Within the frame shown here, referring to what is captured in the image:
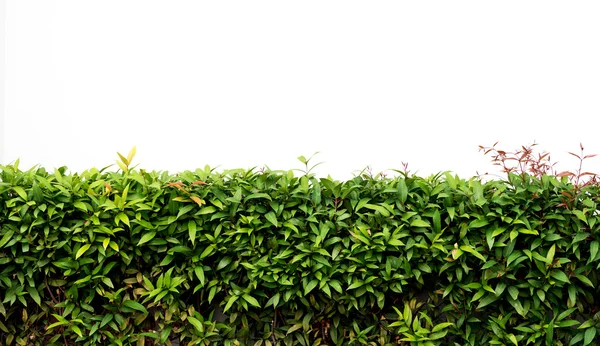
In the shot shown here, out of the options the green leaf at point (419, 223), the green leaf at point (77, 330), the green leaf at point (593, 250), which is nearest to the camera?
the green leaf at point (593, 250)

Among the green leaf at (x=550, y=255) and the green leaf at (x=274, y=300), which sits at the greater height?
the green leaf at (x=550, y=255)

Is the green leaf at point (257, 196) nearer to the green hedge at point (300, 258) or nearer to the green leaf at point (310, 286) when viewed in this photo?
the green hedge at point (300, 258)

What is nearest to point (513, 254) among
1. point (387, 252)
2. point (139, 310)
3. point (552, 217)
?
point (552, 217)

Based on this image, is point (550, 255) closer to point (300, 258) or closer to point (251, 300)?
point (300, 258)

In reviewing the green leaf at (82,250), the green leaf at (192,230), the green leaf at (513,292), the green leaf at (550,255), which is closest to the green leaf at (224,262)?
the green leaf at (192,230)

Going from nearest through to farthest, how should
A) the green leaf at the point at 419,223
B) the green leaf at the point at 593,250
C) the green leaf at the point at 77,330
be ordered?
the green leaf at the point at 593,250
the green leaf at the point at 419,223
the green leaf at the point at 77,330

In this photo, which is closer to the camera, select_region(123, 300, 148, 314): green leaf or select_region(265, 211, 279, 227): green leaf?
select_region(265, 211, 279, 227): green leaf

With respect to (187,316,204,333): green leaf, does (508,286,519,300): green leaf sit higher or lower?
higher

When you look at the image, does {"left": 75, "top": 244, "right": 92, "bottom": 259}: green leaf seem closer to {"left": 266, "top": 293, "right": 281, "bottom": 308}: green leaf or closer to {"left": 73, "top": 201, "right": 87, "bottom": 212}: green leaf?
{"left": 73, "top": 201, "right": 87, "bottom": 212}: green leaf

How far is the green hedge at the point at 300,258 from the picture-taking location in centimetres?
357

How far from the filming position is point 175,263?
3.72 metres

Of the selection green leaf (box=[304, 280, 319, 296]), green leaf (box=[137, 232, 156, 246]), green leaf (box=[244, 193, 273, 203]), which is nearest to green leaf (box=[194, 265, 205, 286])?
green leaf (box=[137, 232, 156, 246])

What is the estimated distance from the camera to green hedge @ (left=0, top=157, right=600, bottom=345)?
11.7 ft

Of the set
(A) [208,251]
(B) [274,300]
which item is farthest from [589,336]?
(A) [208,251]
